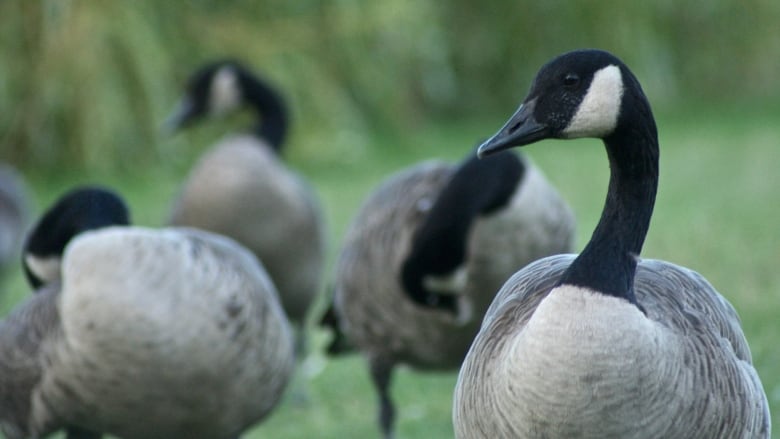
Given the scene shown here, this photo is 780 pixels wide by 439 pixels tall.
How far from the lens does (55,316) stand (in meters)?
4.55

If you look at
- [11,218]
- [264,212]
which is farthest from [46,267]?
[11,218]

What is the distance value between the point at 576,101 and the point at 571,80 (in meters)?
0.05

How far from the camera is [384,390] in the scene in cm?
571

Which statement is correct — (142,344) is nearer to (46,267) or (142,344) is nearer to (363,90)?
(46,267)

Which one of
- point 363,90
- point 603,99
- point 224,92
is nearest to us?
point 603,99

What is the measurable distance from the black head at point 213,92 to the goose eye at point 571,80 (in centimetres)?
484

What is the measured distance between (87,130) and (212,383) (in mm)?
7819

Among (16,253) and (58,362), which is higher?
(58,362)

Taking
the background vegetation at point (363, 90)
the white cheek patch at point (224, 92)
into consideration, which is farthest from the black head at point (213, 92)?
the background vegetation at point (363, 90)

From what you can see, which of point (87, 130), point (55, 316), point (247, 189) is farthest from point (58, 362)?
point (87, 130)

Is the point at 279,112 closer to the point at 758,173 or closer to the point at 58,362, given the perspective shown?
the point at 58,362

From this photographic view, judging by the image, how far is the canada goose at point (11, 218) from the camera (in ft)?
29.5

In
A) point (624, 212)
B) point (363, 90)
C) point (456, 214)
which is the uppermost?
point (624, 212)

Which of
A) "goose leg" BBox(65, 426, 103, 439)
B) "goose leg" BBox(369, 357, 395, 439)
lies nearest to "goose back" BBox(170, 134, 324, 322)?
"goose leg" BBox(369, 357, 395, 439)
